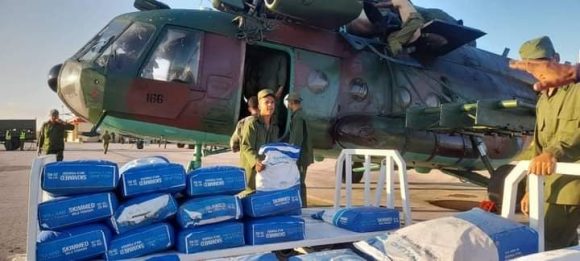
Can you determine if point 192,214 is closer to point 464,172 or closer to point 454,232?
point 454,232

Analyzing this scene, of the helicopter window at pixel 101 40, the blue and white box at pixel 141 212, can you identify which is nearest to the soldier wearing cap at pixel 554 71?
the blue and white box at pixel 141 212

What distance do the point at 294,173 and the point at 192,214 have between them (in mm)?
1122

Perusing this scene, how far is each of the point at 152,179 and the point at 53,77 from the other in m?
4.36

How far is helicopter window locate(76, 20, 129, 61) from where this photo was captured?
571 cm

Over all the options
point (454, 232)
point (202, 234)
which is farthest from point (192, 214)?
point (454, 232)

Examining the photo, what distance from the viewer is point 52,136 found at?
382 inches

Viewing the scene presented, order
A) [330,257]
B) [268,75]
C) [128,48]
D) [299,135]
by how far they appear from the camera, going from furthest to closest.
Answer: [268,75], [128,48], [299,135], [330,257]

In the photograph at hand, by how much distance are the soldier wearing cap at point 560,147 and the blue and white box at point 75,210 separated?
8.64ft

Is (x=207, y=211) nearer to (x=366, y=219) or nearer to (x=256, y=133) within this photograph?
(x=366, y=219)

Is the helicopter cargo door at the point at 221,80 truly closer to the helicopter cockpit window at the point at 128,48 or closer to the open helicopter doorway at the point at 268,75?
the open helicopter doorway at the point at 268,75

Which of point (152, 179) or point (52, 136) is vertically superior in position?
point (152, 179)

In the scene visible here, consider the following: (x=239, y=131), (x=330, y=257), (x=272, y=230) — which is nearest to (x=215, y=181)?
(x=272, y=230)

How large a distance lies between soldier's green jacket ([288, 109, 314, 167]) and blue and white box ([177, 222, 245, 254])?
2578mm

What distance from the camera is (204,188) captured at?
2.71m
